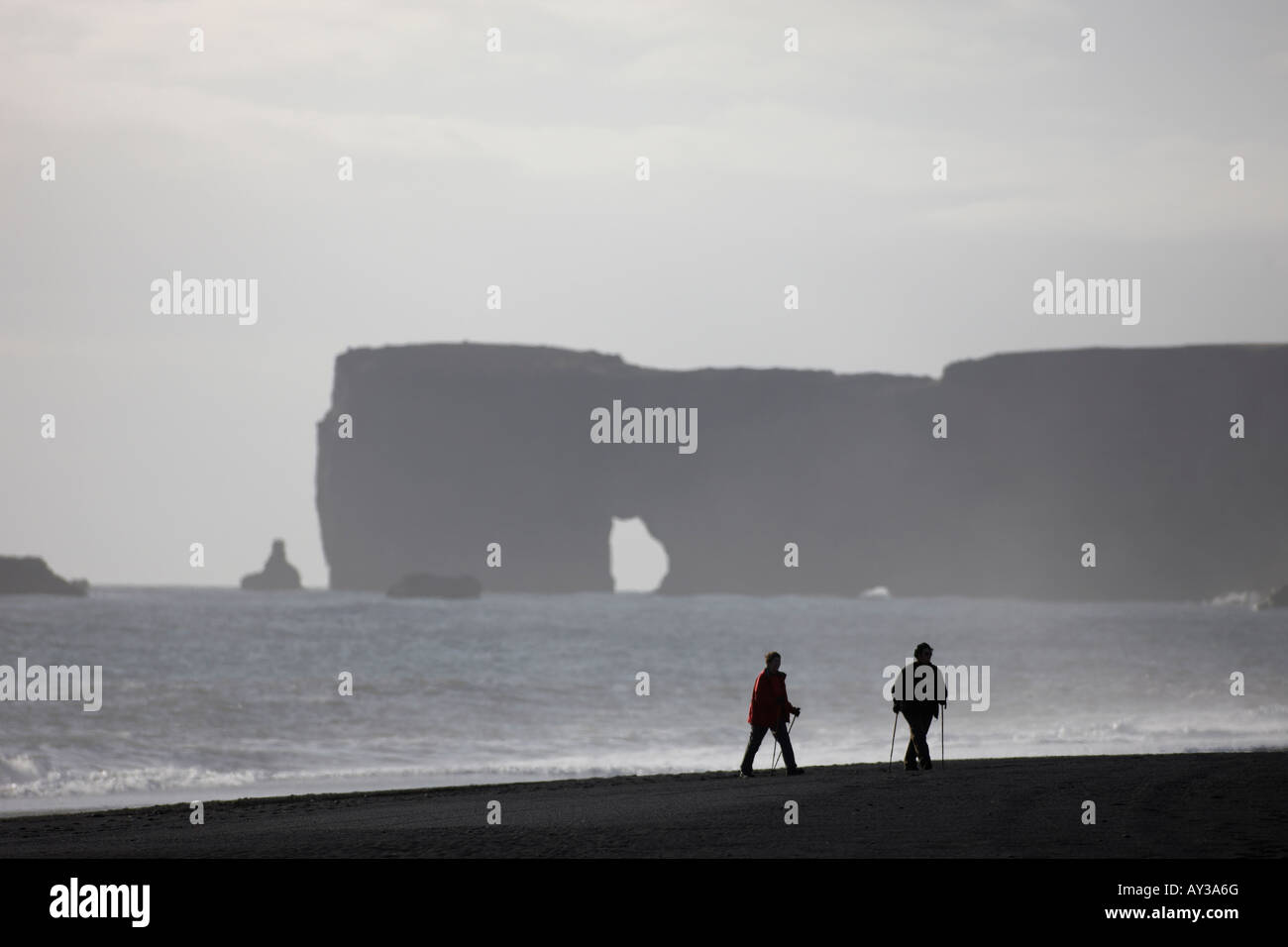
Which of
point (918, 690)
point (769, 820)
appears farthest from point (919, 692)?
point (769, 820)

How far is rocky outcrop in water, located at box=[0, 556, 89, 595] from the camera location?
131500mm

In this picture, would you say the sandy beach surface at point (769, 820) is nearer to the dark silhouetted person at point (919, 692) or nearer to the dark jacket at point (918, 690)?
the dark silhouetted person at point (919, 692)

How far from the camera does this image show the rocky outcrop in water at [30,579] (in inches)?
5177

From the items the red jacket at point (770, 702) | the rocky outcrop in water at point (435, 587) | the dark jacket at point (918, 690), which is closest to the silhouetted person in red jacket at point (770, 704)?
the red jacket at point (770, 702)

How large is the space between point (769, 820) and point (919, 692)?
4.17m

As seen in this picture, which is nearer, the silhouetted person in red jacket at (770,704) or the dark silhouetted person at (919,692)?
the dark silhouetted person at (919,692)

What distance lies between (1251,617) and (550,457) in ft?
239

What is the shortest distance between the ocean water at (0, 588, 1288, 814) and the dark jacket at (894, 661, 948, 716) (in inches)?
251

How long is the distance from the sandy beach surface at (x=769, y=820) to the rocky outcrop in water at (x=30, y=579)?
12411 cm

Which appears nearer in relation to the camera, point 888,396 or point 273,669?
point 273,669
